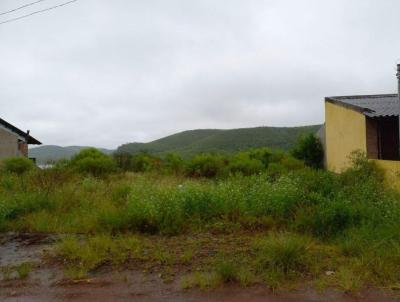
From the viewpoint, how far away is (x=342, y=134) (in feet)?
50.0

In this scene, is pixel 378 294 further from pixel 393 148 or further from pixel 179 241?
pixel 393 148

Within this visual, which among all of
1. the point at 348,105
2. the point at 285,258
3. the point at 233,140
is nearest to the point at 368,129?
the point at 348,105

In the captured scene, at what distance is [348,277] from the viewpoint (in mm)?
3857

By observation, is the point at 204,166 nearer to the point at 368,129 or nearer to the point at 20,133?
the point at 368,129

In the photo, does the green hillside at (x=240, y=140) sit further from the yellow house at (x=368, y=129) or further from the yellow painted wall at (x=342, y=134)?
the yellow house at (x=368, y=129)

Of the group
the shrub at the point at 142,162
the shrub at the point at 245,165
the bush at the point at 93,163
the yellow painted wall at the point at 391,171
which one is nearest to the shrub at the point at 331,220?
the yellow painted wall at the point at 391,171

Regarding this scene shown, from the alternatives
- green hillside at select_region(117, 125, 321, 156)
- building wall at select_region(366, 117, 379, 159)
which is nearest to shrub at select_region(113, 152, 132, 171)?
green hillside at select_region(117, 125, 321, 156)

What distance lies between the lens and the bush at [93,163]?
766 inches

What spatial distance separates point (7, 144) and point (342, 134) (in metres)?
22.6

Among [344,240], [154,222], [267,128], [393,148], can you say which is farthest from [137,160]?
[267,128]

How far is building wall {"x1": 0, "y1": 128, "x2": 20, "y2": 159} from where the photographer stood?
80.9 feet

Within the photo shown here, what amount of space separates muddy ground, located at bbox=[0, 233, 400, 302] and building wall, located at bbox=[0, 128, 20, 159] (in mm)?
23416

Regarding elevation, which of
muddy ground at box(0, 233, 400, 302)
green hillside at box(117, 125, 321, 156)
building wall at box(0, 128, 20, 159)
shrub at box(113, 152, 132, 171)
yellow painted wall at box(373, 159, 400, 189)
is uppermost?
green hillside at box(117, 125, 321, 156)

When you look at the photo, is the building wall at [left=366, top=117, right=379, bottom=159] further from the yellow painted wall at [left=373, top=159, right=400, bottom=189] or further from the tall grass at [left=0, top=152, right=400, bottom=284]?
the tall grass at [left=0, top=152, right=400, bottom=284]
